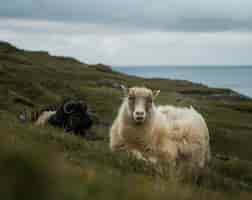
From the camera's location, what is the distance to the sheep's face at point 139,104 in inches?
582

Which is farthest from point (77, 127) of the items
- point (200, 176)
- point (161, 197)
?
point (161, 197)

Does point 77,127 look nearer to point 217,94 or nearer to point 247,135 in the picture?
point 247,135

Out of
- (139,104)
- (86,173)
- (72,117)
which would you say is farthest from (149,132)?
(72,117)

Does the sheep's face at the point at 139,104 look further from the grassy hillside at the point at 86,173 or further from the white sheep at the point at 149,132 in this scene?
the grassy hillside at the point at 86,173

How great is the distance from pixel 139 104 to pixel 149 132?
98 cm

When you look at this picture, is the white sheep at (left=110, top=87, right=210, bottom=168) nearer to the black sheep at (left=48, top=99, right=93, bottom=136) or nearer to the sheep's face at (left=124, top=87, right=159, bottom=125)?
the sheep's face at (left=124, top=87, right=159, bottom=125)

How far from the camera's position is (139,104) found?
15.1m

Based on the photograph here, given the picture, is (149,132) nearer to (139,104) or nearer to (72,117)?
(139,104)

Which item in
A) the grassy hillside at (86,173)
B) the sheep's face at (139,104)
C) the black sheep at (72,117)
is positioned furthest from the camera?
the black sheep at (72,117)

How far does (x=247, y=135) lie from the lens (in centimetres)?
5331

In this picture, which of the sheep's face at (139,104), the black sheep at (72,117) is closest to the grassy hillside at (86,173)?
the sheep's face at (139,104)

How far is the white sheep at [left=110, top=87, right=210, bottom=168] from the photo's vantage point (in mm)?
15320

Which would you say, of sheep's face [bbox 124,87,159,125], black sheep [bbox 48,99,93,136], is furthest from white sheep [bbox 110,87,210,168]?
black sheep [bbox 48,99,93,136]

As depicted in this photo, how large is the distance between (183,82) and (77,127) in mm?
102843
